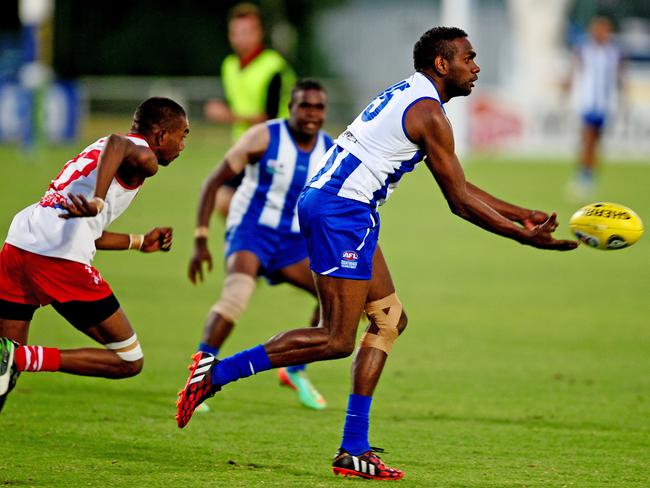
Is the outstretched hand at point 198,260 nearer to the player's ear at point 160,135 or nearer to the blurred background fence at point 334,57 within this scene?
the player's ear at point 160,135

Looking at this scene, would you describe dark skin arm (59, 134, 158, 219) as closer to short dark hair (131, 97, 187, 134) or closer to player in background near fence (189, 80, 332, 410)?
short dark hair (131, 97, 187, 134)

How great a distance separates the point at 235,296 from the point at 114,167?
2472 millimetres

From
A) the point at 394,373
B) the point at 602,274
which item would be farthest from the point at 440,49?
the point at 602,274

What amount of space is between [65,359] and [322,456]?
5.01 ft

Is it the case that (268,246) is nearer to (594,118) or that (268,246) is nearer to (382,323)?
(382,323)

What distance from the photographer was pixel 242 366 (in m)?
6.59

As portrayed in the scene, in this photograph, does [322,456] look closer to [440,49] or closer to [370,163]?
[370,163]

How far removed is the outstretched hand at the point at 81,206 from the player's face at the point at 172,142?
685 mm

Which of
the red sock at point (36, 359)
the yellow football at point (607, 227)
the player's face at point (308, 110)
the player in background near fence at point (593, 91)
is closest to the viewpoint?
the red sock at point (36, 359)

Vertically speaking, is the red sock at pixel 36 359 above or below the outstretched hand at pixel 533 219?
below

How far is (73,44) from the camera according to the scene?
146ft

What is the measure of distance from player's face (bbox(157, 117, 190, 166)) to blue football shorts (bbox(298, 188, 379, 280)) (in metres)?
0.79

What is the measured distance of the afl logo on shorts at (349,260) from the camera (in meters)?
6.57

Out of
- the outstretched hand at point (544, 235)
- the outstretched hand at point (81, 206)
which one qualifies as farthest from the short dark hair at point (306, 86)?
the outstretched hand at point (81, 206)
